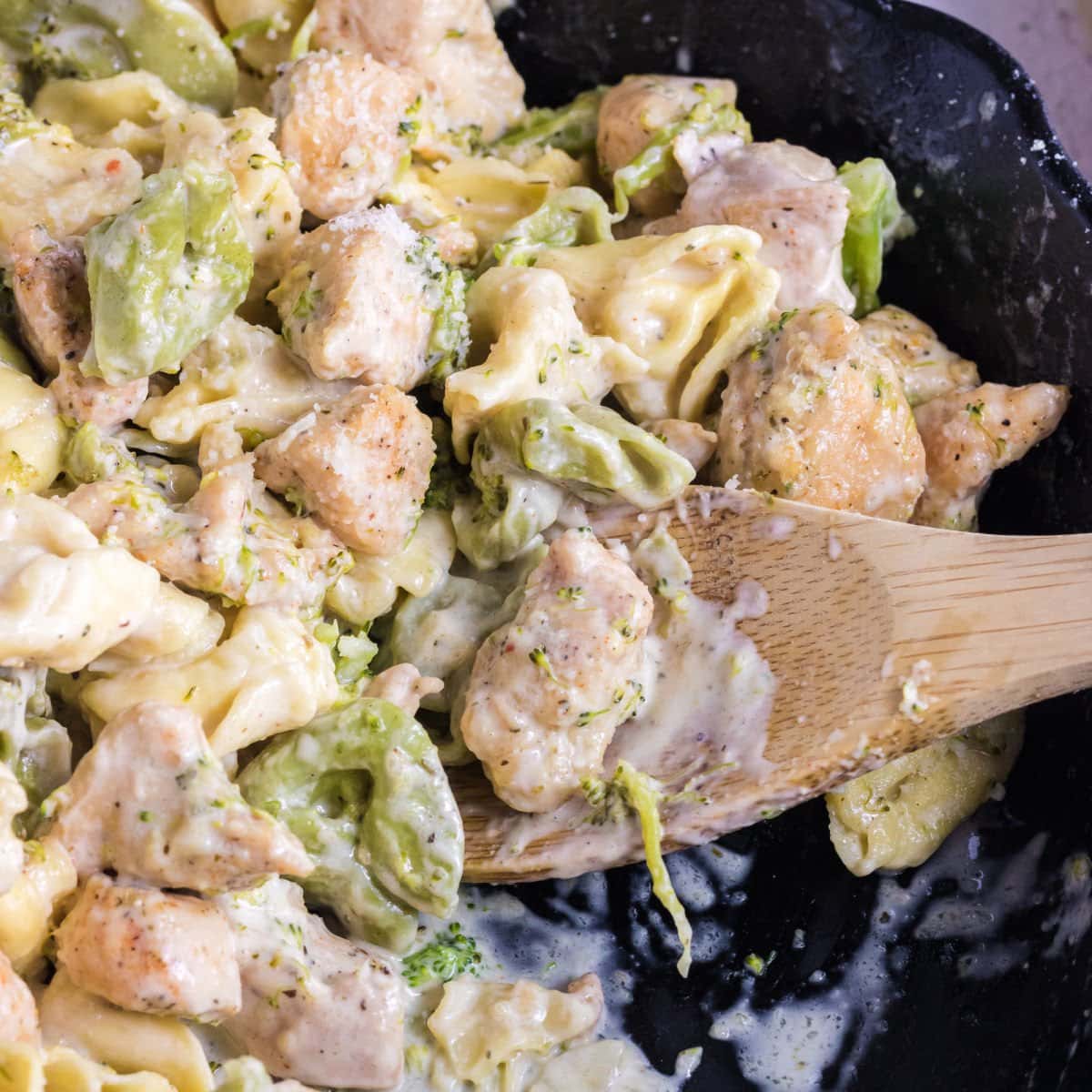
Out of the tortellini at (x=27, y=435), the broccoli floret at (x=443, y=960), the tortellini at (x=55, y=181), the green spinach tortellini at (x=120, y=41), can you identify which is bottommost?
the broccoli floret at (x=443, y=960)

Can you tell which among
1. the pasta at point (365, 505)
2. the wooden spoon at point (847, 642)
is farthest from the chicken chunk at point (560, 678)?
the wooden spoon at point (847, 642)

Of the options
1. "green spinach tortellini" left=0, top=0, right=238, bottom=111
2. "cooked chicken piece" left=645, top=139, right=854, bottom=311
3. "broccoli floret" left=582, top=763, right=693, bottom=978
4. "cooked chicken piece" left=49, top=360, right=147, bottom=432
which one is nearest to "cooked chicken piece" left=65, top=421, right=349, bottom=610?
"cooked chicken piece" left=49, top=360, right=147, bottom=432

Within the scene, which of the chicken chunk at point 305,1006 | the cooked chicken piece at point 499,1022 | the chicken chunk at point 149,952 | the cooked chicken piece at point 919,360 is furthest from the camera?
the cooked chicken piece at point 919,360

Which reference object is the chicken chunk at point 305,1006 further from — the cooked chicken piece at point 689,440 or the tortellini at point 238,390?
the cooked chicken piece at point 689,440

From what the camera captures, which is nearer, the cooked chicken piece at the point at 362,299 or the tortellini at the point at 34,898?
the tortellini at the point at 34,898

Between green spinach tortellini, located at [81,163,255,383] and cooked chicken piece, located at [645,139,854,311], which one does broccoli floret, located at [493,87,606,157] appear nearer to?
cooked chicken piece, located at [645,139,854,311]

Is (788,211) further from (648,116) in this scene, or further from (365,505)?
(365,505)
